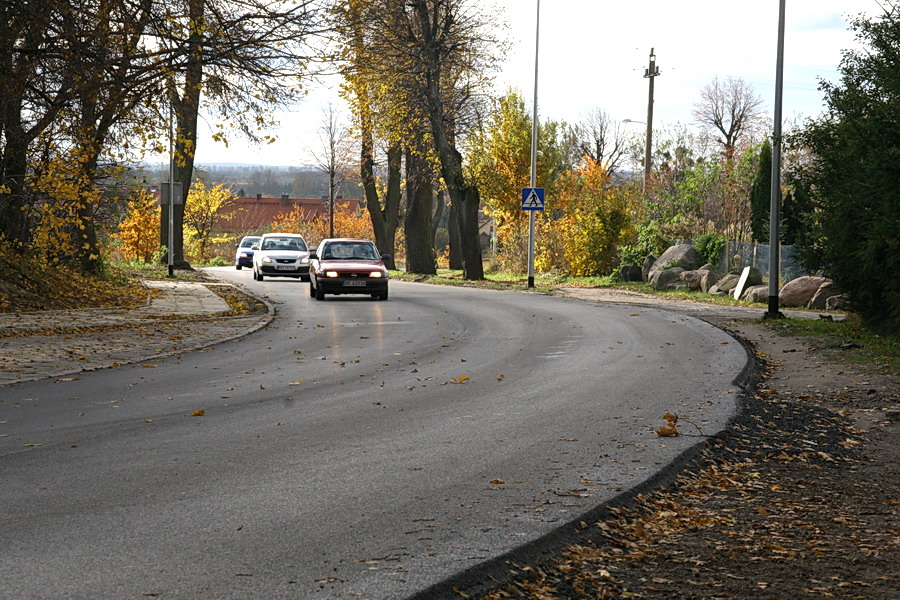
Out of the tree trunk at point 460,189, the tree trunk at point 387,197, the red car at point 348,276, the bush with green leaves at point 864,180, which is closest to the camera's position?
the bush with green leaves at point 864,180

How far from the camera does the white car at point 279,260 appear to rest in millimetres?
39188

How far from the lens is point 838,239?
1744 cm

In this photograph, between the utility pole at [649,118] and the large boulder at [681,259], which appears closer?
the large boulder at [681,259]

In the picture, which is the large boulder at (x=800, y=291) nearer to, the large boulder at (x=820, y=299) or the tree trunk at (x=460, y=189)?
the large boulder at (x=820, y=299)

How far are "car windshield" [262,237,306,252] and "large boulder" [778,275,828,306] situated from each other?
19.9 meters

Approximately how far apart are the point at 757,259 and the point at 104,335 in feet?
67.1

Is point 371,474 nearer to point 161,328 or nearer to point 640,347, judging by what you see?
point 640,347

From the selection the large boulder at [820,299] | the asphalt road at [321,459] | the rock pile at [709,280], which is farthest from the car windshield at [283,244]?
the asphalt road at [321,459]

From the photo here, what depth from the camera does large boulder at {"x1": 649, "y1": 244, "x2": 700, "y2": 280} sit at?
113 ft

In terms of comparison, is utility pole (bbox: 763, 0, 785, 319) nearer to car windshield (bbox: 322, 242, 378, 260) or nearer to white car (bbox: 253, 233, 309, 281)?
car windshield (bbox: 322, 242, 378, 260)

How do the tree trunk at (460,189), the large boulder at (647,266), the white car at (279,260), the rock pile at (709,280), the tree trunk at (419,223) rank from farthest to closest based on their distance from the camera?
the tree trunk at (419,223), the white car at (279,260), the tree trunk at (460,189), the large boulder at (647,266), the rock pile at (709,280)

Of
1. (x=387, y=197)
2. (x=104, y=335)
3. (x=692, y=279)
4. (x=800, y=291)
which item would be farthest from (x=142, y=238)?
(x=104, y=335)

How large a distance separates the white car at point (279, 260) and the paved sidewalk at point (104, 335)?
592 inches

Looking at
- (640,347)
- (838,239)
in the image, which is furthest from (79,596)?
(838,239)
